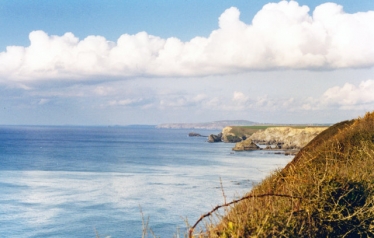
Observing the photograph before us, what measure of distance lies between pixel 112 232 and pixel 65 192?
20868mm

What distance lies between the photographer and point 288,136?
5531 inches

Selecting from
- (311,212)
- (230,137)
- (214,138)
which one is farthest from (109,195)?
(230,137)

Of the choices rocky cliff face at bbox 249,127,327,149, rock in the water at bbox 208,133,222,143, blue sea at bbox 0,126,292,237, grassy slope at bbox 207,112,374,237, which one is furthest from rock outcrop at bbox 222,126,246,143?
grassy slope at bbox 207,112,374,237

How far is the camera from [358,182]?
28.7 feet

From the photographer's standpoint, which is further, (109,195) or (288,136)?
(288,136)

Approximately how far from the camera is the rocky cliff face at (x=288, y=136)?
12696 cm

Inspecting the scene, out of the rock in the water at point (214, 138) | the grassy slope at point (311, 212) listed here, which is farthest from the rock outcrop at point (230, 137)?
the grassy slope at point (311, 212)

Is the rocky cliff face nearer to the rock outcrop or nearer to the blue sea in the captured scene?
the rock outcrop

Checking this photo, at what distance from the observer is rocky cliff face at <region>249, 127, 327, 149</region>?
127 meters

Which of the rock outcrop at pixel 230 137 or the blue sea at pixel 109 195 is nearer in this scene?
the blue sea at pixel 109 195

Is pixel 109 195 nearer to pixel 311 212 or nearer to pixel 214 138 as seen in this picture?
pixel 311 212

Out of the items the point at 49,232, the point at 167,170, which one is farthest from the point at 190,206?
the point at 167,170

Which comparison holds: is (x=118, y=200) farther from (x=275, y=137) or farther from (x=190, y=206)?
(x=275, y=137)

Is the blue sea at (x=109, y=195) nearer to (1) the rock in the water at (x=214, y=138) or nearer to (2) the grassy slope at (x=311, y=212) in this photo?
(2) the grassy slope at (x=311, y=212)
